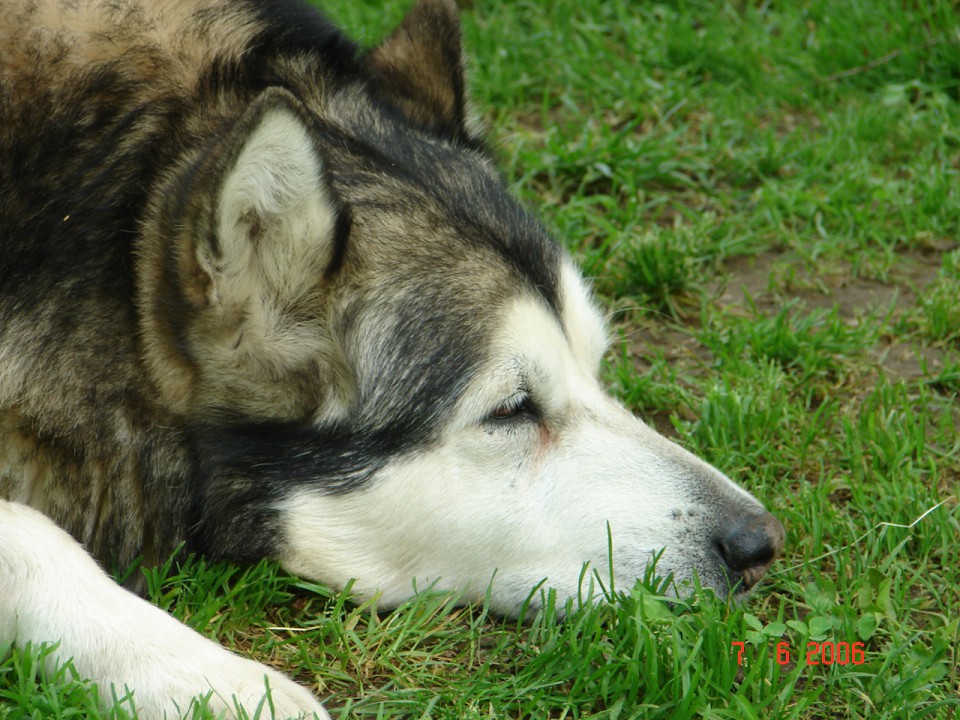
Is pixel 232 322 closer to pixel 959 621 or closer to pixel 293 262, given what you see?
pixel 293 262

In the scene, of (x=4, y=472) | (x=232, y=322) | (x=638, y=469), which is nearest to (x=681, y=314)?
(x=638, y=469)

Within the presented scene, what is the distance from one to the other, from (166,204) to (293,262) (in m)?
0.36

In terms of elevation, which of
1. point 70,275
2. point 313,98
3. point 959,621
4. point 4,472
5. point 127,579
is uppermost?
point 313,98

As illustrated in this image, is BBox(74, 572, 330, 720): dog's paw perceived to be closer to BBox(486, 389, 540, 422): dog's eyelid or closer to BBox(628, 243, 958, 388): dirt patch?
BBox(486, 389, 540, 422): dog's eyelid

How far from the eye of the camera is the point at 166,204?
312 cm

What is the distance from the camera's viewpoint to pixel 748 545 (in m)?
3.30

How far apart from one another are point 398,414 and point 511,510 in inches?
16.1

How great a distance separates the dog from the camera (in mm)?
3137

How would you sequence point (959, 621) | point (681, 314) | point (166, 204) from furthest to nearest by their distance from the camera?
point (681, 314) → point (959, 621) → point (166, 204)

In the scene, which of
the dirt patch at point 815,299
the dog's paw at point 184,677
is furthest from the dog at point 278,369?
the dirt patch at point 815,299

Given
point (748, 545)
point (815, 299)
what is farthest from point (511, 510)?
point (815, 299)
